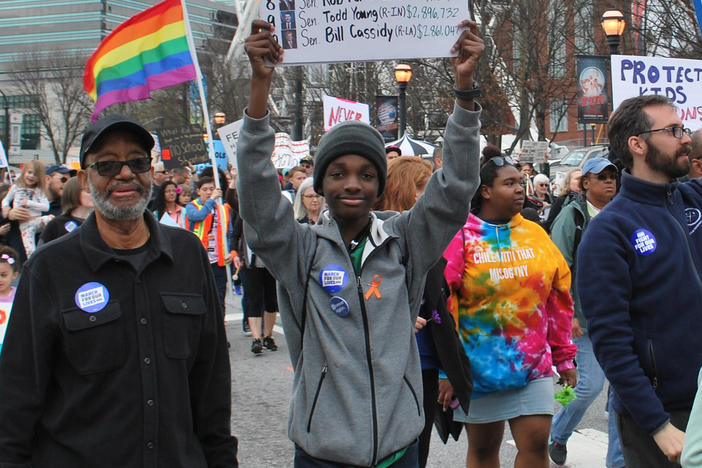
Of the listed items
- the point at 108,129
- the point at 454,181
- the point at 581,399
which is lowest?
the point at 581,399

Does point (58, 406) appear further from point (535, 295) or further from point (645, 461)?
point (535, 295)

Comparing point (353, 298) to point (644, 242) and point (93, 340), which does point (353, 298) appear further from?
point (644, 242)

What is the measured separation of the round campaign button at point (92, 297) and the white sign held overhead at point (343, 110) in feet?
35.7

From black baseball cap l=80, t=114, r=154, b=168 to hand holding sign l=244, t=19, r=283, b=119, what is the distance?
1.23 ft

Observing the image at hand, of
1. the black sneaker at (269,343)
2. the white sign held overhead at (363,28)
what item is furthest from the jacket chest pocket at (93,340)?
the black sneaker at (269,343)

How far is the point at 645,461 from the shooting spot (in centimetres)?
332

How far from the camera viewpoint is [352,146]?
2.95 m

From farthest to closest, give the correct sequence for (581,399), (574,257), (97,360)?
1. (574,257)
2. (581,399)
3. (97,360)

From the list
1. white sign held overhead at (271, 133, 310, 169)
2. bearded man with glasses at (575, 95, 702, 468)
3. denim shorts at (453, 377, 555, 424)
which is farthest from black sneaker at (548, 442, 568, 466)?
white sign held overhead at (271, 133, 310, 169)

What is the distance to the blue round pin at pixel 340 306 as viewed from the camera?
2815 millimetres

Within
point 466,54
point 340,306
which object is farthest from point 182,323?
point 466,54

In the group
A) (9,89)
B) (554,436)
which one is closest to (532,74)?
(554,436)

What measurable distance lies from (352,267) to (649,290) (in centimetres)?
121

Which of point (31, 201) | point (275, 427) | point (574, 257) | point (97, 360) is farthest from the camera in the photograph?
point (31, 201)
